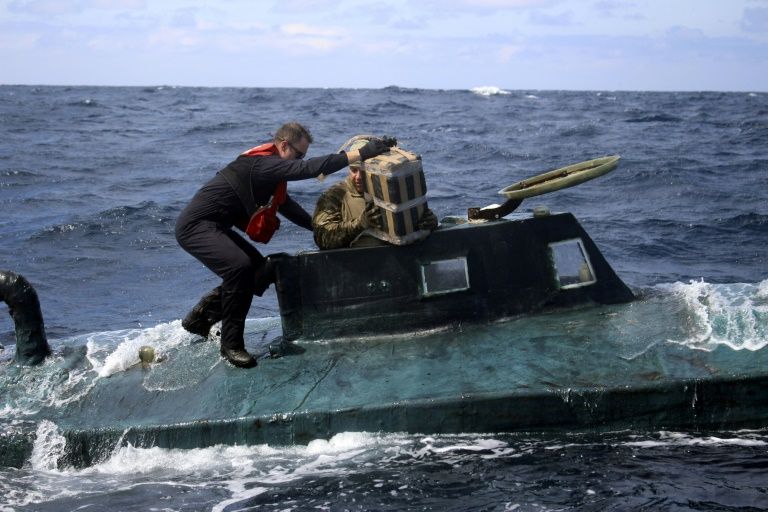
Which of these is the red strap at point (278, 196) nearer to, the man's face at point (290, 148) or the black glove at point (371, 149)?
the man's face at point (290, 148)

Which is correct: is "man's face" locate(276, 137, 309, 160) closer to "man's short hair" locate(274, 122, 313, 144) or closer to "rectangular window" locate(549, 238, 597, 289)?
"man's short hair" locate(274, 122, 313, 144)

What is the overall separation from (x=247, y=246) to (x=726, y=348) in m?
4.18

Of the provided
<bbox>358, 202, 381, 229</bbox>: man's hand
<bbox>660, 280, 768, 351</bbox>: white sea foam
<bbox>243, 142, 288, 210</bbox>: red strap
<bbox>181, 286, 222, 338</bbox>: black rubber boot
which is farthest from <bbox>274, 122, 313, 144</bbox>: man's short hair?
<bbox>660, 280, 768, 351</bbox>: white sea foam

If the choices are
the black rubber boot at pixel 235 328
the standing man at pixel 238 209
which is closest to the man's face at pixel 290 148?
the standing man at pixel 238 209

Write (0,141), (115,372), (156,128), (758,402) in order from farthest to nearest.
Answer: (156,128) < (0,141) < (115,372) < (758,402)

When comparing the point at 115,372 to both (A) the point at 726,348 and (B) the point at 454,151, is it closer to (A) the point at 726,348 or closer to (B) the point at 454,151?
(A) the point at 726,348

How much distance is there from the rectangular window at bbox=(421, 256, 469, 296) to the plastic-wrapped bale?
373 millimetres

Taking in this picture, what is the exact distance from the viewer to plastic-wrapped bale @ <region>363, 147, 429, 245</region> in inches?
308

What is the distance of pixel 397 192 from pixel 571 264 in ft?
6.32

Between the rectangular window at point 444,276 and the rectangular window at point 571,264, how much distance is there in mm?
827

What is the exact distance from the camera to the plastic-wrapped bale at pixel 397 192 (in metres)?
7.82

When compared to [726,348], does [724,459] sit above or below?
below

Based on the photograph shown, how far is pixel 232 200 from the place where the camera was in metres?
8.18

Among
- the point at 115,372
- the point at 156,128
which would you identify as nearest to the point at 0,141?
the point at 156,128
